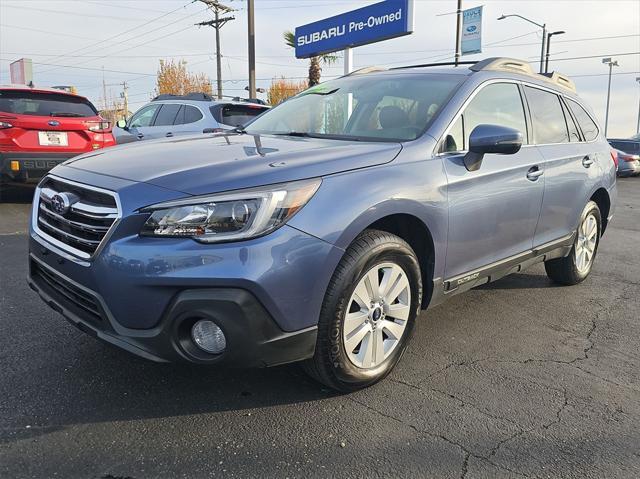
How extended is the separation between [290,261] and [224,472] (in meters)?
0.89

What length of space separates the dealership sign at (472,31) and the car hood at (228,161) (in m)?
18.9

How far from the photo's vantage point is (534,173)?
3.84 m

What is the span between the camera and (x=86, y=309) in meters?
2.50

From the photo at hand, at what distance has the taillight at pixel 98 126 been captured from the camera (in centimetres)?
794

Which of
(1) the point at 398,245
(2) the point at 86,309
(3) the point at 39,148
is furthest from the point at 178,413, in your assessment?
(3) the point at 39,148

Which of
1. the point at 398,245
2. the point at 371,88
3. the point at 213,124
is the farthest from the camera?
the point at 213,124

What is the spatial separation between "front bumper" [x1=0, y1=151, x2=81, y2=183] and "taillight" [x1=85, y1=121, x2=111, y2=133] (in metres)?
0.74

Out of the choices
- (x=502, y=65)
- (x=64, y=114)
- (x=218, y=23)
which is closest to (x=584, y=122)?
(x=502, y=65)

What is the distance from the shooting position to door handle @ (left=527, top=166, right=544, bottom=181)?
3.78 m

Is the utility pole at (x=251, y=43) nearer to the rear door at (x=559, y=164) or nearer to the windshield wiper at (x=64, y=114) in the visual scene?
the windshield wiper at (x=64, y=114)

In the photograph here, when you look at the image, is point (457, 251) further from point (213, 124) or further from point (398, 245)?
point (213, 124)

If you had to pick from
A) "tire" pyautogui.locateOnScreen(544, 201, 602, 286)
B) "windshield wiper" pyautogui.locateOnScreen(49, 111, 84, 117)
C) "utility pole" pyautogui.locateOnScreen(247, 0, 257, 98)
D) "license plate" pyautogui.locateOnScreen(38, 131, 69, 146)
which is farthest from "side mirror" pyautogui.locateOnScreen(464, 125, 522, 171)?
"utility pole" pyautogui.locateOnScreen(247, 0, 257, 98)

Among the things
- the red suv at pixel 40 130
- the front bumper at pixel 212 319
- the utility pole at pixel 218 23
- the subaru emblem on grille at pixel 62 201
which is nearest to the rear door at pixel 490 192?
the front bumper at pixel 212 319

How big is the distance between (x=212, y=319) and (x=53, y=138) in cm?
647
